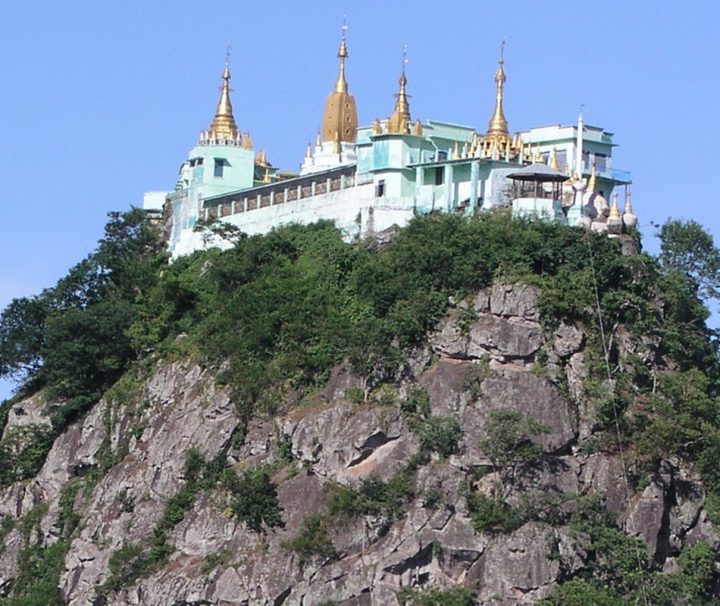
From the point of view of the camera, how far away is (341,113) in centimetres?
8356

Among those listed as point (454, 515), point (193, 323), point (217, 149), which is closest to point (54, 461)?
point (193, 323)

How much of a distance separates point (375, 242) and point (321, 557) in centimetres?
1153

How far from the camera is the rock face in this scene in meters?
64.4

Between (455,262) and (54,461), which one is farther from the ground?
(455,262)

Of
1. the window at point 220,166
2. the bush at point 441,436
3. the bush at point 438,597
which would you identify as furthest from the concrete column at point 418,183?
the bush at point 438,597

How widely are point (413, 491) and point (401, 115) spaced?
15.3 meters

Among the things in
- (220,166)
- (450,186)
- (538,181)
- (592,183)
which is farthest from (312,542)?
(220,166)

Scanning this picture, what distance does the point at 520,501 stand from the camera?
64875 mm

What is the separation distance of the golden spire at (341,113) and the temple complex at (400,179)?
0.12 feet

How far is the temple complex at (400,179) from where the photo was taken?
71688 millimetres

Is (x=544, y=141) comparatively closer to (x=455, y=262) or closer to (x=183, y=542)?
(x=455, y=262)

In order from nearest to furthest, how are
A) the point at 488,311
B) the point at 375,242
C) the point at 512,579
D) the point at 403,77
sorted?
the point at 512,579, the point at 488,311, the point at 375,242, the point at 403,77

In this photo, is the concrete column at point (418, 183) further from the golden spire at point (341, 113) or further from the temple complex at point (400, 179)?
the golden spire at point (341, 113)

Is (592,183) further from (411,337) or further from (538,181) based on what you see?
(411,337)
